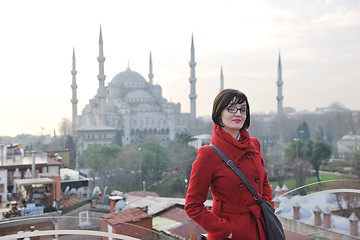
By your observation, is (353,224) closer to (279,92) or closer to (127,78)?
(279,92)

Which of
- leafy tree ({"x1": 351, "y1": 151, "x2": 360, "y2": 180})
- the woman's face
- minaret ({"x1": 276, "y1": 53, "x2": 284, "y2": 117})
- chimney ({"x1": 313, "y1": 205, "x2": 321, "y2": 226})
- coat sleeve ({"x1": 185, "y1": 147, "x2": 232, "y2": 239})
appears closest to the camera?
coat sleeve ({"x1": 185, "y1": 147, "x2": 232, "y2": 239})

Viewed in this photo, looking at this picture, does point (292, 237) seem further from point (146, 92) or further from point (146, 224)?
point (146, 92)

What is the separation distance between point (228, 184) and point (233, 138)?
153mm

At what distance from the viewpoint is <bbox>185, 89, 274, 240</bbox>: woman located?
110 centimetres

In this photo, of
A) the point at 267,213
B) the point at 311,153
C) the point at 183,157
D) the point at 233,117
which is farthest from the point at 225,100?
the point at 311,153

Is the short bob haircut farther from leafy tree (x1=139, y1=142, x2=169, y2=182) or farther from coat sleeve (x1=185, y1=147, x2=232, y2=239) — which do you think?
leafy tree (x1=139, y1=142, x2=169, y2=182)

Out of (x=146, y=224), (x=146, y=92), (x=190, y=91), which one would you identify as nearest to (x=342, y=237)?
(x=146, y=224)

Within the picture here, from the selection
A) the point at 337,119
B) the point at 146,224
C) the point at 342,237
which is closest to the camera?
the point at 342,237

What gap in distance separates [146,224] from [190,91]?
24.5 metres

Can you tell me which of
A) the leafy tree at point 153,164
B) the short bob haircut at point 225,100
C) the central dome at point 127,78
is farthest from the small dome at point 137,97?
the short bob haircut at point 225,100

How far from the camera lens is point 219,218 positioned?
3.58 ft

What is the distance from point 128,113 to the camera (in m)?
31.0

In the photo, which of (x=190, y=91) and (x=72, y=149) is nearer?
(x=72, y=149)

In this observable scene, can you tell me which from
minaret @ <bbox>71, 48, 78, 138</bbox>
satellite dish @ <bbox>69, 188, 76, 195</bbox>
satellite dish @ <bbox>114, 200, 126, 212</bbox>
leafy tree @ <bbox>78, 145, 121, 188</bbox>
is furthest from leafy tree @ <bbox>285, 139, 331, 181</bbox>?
minaret @ <bbox>71, 48, 78, 138</bbox>
